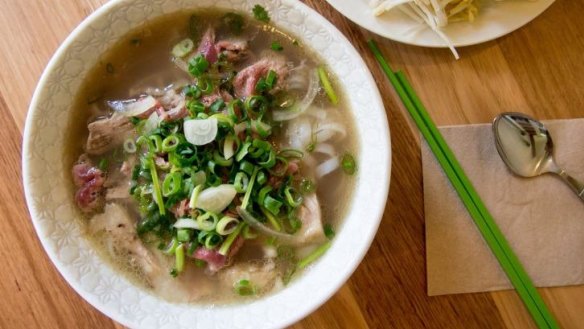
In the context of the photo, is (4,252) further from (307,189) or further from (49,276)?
(307,189)

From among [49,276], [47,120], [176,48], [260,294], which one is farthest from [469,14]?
[49,276]

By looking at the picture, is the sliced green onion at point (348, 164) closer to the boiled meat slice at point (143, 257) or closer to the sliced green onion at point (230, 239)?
the sliced green onion at point (230, 239)

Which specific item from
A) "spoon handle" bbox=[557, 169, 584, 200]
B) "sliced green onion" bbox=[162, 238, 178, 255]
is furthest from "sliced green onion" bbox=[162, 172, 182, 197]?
"spoon handle" bbox=[557, 169, 584, 200]

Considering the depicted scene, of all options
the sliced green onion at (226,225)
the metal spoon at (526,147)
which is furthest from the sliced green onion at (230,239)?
the metal spoon at (526,147)

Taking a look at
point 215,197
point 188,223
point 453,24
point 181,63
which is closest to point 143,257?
point 188,223

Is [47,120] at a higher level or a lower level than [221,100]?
higher

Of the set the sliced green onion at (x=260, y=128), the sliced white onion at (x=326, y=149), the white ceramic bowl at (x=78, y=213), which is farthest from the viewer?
the sliced white onion at (x=326, y=149)

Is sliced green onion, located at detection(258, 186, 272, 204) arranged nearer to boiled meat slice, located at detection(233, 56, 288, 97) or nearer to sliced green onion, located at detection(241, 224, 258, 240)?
sliced green onion, located at detection(241, 224, 258, 240)
